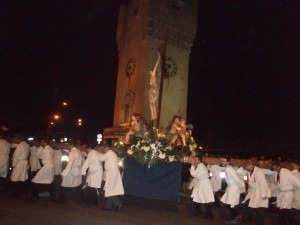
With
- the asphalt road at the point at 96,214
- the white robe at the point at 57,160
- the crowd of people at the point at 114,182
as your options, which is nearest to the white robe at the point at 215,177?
the crowd of people at the point at 114,182

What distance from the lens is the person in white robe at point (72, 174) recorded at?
40.2 feet

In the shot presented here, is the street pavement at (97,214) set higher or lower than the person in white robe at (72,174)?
lower

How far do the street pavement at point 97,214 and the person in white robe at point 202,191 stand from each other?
359 millimetres

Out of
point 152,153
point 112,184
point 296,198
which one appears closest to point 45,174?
point 112,184

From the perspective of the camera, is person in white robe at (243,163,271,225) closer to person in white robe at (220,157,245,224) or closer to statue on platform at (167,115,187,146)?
person in white robe at (220,157,245,224)

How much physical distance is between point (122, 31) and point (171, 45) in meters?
6.21

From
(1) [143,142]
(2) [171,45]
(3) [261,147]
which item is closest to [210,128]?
(3) [261,147]

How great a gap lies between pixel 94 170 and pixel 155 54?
69.6ft

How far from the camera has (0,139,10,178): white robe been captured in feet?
40.0

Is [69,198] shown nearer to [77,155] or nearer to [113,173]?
[77,155]

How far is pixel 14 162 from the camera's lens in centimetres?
1228

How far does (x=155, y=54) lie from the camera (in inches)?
1260

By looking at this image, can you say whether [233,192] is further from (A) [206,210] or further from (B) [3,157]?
(B) [3,157]

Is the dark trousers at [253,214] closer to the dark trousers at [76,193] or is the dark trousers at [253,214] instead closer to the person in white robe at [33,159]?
the dark trousers at [76,193]
